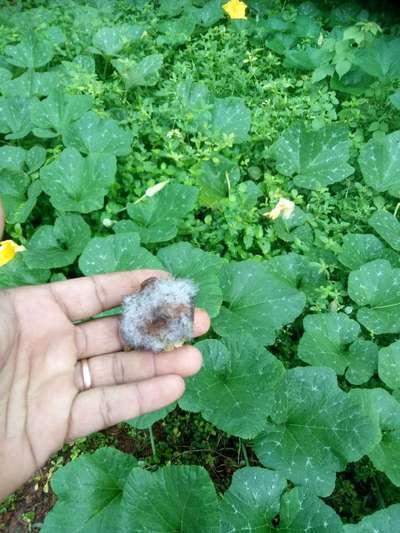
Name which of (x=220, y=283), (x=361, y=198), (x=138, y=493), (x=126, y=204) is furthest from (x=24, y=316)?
(x=361, y=198)

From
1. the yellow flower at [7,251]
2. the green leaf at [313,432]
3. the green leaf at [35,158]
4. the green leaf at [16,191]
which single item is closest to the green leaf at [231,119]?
the green leaf at [35,158]

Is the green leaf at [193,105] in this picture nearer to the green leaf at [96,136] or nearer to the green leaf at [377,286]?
the green leaf at [96,136]

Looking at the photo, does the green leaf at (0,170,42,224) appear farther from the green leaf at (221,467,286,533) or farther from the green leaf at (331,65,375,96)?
the green leaf at (331,65,375,96)

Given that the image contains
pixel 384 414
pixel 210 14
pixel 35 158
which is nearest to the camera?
pixel 384 414

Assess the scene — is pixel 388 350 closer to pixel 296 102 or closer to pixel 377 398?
pixel 377 398

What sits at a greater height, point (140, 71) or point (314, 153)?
point (140, 71)

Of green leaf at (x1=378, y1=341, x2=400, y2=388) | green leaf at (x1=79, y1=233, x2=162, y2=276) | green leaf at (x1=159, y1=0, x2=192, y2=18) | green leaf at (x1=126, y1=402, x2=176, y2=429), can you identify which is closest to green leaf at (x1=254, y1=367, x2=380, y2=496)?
green leaf at (x1=378, y1=341, x2=400, y2=388)

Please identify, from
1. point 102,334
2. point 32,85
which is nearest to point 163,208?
point 102,334

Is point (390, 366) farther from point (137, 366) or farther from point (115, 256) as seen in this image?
point (115, 256)
